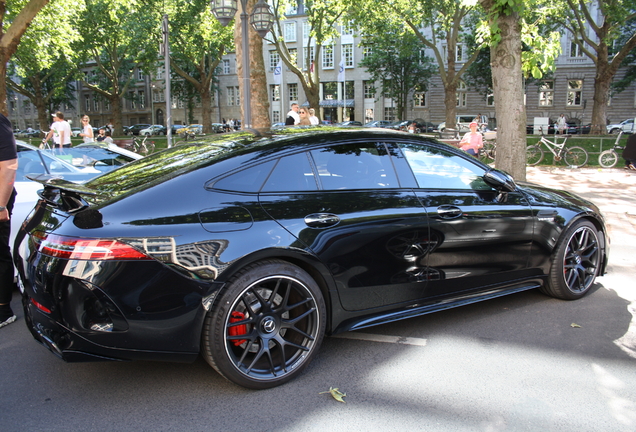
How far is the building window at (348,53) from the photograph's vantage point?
59.2 meters

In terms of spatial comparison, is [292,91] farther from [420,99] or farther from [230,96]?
[420,99]

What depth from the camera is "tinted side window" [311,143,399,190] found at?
3.47 metres

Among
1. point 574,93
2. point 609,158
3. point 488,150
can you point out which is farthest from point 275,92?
point 609,158

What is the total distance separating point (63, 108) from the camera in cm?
7725

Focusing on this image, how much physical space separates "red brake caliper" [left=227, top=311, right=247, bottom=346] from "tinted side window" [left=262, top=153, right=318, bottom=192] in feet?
2.54

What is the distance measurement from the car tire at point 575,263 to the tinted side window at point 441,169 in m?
1.02

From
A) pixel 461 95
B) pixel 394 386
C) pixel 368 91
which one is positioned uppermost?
Result: pixel 368 91

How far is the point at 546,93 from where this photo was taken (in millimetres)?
49719

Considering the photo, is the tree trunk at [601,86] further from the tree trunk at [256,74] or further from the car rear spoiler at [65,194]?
the car rear spoiler at [65,194]

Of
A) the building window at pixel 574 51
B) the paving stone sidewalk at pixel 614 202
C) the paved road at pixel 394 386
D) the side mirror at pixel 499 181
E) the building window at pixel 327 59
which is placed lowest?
the paved road at pixel 394 386

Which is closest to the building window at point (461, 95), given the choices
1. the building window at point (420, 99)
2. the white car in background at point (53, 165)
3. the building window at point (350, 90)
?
the building window at point (420, 99)

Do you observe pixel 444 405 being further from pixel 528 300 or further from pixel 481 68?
pixel 481 68

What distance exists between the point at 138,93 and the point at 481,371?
247ft

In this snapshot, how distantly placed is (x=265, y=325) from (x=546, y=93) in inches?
2101
